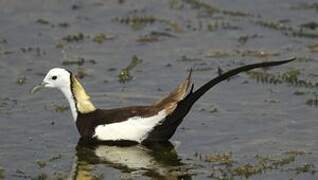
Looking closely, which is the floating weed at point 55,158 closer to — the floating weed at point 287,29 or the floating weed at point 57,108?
the floating weed at point 57,108

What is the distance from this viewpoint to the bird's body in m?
13.7

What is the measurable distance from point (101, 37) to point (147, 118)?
6456mm

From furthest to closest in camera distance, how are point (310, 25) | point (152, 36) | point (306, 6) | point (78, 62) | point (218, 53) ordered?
point (306, 6), point (310, 25), point (152, 36), point (218, 53), point (78, 62)

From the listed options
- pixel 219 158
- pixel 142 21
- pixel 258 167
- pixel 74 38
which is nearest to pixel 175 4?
pixel 142 21

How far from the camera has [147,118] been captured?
13773 mm

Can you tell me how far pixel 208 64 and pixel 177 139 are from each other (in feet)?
14.1

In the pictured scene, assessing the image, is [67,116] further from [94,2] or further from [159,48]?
[94,2]

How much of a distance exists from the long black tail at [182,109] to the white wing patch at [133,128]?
101mm

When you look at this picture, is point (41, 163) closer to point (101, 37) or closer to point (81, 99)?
point (81, 99)

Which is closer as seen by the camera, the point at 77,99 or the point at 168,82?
the point at 77,99

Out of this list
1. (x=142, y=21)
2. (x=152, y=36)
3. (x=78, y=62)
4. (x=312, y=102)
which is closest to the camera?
(x=312, y=102)

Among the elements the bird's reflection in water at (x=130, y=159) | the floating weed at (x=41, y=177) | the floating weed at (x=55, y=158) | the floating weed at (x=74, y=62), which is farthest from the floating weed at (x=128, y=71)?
the floating weed at (x=41, y=177)

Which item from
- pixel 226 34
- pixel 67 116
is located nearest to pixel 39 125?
pixel 67 116

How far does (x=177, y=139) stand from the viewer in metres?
14.2
